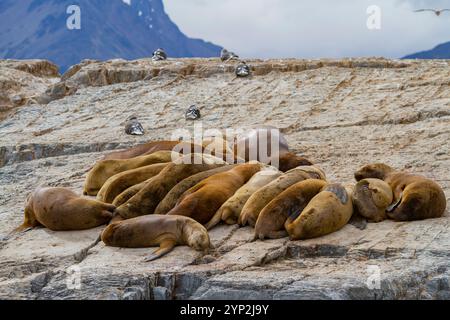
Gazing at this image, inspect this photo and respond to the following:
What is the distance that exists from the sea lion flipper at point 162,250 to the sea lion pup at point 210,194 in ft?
2.03

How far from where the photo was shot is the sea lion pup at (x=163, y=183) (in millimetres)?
9219

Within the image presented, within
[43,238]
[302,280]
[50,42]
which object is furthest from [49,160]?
[50,42]

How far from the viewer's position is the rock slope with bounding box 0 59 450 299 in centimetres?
709

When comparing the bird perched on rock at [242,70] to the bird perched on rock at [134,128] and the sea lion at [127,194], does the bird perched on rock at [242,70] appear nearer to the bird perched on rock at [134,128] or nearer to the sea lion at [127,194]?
the bird perched on rock at [134,128]

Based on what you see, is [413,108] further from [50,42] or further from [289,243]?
[50,42]

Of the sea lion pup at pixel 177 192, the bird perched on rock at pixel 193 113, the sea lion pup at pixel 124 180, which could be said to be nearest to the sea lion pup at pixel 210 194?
the sea lion pup at pixel 177 192

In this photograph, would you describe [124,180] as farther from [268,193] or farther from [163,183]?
[268,193]

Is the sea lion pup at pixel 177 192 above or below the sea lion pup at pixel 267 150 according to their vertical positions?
below

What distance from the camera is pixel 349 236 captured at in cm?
802

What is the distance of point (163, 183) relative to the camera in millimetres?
9531

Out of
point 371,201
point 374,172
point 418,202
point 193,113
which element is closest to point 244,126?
point 193,113

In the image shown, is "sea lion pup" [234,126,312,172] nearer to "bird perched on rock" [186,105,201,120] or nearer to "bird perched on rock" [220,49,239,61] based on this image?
"bird perched on rock" [186,105,201,120]

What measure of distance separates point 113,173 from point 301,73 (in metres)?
9.03

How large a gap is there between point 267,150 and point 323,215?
10.2 ft
